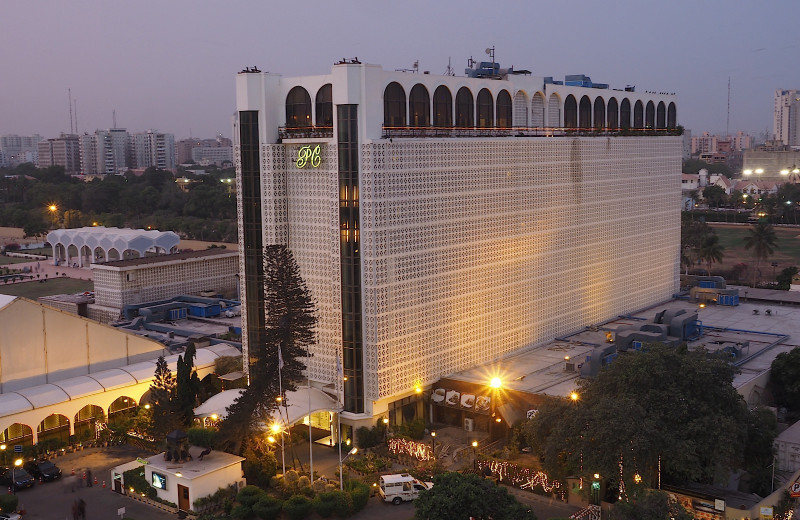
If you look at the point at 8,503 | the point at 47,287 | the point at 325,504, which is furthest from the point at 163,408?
the point at 47,287

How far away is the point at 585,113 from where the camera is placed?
48.4 meters

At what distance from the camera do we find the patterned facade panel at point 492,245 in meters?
34.2

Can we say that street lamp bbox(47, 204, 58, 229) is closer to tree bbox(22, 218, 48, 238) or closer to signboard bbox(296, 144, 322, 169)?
tree bbox(22, 218, 48, 238)

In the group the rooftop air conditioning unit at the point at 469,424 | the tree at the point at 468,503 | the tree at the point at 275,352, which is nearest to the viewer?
the tree at the point at 468,503

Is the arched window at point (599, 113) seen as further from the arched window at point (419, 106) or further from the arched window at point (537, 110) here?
the arched window at point (419, 106)

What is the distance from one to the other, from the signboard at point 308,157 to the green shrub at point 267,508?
1457cm

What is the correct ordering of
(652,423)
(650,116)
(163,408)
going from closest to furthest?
(652,423)
(163,408)
(650,116)

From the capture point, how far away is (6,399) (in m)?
33.9

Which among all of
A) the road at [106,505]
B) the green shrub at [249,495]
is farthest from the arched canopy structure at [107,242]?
the green shrub at [249,495]

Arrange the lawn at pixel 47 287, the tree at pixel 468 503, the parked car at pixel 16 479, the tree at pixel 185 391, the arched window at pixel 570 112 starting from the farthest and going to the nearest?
the lawn at pixel 47 287, the arched window at pixel 570 112, the tree at pixel 185 391, the parked car at pixel 16 479, the tree at pixel 468 503

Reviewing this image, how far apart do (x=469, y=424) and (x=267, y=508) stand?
11324 mm

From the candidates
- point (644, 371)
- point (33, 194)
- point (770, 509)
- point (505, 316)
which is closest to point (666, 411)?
point (644, 371)

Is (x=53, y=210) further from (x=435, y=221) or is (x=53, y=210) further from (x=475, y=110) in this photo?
(x=435, y=221)

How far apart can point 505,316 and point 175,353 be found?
1786 cm
